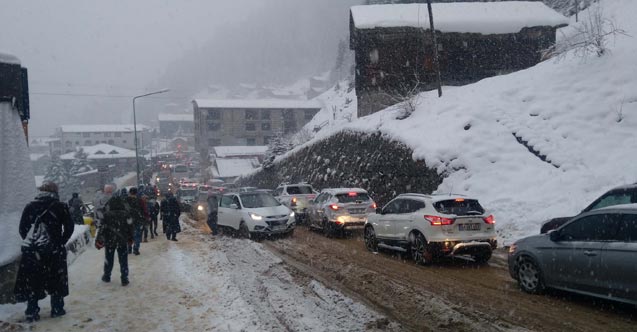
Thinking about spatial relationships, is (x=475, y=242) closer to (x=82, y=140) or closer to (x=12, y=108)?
(x=12, y=108)

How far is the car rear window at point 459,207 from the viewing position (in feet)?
34.1

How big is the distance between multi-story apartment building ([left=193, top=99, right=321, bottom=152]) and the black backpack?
76.7 metres

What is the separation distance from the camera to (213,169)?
6712cm

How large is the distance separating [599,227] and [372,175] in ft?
53.6

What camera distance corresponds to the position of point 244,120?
281 feet

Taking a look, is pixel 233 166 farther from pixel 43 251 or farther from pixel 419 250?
pixel 43 251

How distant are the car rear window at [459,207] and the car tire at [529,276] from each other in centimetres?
230

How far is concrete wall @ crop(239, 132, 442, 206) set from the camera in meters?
20.1

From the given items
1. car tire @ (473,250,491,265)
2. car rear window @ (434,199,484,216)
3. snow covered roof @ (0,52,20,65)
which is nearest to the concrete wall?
car tire @ (473,250,491,265)

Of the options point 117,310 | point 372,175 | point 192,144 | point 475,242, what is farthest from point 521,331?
point 192,144

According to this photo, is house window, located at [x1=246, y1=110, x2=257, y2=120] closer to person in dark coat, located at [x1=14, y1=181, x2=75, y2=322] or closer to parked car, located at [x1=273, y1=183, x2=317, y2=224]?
parked car, located at [x1=273, y1=183, x2=317, y2=224]

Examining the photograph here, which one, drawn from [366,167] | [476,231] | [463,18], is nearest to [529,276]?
[476,231]

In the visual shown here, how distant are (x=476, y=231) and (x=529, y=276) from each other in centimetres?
241

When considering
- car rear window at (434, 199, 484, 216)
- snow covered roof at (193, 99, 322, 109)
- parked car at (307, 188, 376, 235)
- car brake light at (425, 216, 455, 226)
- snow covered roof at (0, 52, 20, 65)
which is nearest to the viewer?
snow covered roof at (0, 52, 20, 65)
